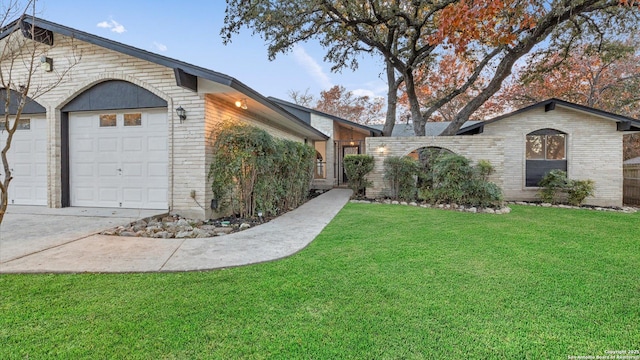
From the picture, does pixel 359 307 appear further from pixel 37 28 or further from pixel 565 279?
pixel 37 28

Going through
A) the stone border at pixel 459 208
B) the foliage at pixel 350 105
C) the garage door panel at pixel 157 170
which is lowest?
the stone border at pixel 459 208

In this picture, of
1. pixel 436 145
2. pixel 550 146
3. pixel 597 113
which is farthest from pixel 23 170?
pixel 597 113

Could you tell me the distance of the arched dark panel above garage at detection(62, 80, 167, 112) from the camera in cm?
619

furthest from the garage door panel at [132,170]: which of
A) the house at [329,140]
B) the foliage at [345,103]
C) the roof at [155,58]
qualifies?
the foliage at [345,103]

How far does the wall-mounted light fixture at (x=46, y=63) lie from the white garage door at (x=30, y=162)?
126 centimetres

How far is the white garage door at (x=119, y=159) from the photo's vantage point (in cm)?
636

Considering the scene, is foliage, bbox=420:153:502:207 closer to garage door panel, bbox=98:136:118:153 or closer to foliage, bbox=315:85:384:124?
garage door panel, bbox=98:136:118:153

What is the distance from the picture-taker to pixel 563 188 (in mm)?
9531

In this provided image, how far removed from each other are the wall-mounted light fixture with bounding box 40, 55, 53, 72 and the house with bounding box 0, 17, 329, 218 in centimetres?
2

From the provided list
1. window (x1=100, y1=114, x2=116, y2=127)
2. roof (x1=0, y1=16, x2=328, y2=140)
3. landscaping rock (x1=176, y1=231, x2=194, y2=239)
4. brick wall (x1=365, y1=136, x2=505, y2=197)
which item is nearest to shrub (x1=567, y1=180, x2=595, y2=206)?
brick wall (x1=365, y1=136, x2=505, y2=197)

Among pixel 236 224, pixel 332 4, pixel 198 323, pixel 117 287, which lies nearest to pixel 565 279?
pixel 198 323

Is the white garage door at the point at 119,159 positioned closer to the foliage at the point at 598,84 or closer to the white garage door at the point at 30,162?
the white garage door at the point at 30,162

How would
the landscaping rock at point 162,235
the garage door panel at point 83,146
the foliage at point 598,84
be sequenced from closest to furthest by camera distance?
the landscaping rock at point 162,235
the garage door panel at point 83,146
the foliage at point 598,84

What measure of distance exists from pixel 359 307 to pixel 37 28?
863 centimetres
